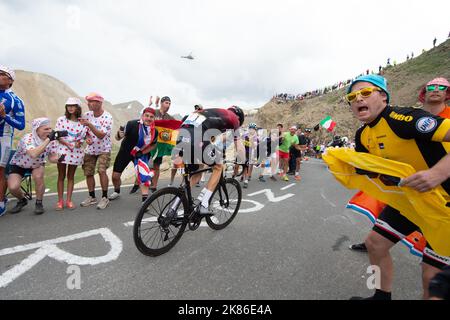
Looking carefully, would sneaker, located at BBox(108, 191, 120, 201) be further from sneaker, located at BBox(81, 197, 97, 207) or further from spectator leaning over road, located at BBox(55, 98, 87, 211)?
spectator leaning over road, located at BBox(55, 98, 87, 211)

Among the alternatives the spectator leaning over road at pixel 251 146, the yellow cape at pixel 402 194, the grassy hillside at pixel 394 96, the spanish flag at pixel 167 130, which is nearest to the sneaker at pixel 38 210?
the spanish flag at pixel 167 130

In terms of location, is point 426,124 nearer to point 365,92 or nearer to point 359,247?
point 365,92

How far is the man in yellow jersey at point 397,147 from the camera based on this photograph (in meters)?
1.71

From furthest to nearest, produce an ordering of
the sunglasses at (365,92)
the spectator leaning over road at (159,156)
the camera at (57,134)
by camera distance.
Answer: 1. the spectator leaning over road at (159,156)
2. the camera at (57,134)
3. the sunglasses at (365,92)

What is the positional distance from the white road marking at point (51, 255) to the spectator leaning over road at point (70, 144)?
5.50ft

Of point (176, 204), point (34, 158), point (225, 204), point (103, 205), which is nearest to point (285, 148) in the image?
point (225, 204)

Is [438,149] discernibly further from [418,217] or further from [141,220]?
[141,220]

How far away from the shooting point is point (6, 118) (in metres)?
4.03

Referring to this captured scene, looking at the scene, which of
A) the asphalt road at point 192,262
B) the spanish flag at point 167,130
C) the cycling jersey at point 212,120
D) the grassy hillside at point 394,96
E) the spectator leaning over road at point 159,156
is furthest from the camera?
the grassy hillside at point 394,96

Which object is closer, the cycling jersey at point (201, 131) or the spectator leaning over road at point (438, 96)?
the spectator leaning over road at point (438, 96)

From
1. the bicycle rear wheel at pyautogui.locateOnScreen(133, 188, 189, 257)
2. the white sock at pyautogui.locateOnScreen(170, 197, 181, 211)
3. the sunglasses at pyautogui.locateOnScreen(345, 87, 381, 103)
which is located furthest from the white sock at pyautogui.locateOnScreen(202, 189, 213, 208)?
the sunglasses at pyautogui.locateOnScreen(345, 87, 381, 103)

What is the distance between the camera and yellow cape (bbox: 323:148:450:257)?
1.75 meters

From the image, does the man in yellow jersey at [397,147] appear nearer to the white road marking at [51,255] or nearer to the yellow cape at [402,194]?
the yellow cape at [402,194]
